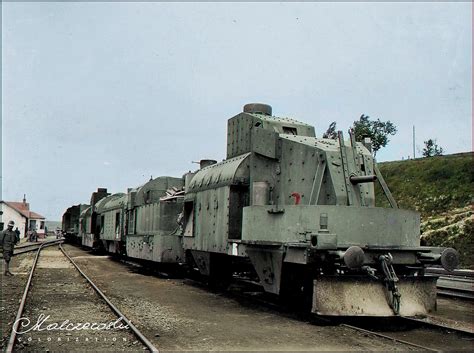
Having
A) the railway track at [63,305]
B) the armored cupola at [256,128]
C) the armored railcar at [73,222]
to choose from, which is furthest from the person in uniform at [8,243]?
the armored railcar at [73,222]

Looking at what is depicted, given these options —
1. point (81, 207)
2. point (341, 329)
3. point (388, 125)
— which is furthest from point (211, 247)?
point (388, 125)

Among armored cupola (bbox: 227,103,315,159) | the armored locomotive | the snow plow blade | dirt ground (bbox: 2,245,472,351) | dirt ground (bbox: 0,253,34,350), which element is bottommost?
dirt ground (bbox: 0,253,34,350)

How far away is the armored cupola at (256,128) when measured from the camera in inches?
387

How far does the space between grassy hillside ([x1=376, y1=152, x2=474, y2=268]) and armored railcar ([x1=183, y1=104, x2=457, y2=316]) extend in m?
14.4

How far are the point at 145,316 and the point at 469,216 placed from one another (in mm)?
23123

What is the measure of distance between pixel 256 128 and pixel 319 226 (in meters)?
2.81

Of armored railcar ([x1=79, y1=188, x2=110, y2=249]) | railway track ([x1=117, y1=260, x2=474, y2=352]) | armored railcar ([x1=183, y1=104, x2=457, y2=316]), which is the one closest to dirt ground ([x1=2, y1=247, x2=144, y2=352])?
armored railcar ([x1=183, y1=104, x2=457, y2=316])

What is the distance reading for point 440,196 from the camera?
34469 millimetres

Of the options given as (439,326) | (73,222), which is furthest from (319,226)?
(73,222)

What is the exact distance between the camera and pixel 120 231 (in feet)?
73.0

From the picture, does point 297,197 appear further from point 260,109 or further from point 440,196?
point 440,196

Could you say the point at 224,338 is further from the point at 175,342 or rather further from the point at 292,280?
the point at 292,280

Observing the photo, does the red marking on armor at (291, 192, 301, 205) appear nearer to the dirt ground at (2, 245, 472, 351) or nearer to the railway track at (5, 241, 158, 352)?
the dirt ground at (2, 245, 472, 351)

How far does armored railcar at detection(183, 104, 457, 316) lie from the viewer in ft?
25.0
